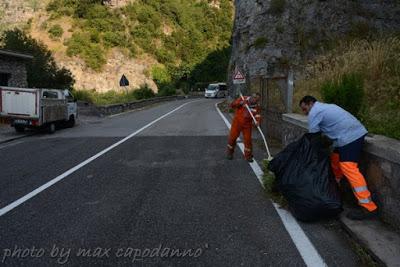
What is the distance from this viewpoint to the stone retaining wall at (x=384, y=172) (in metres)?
4.63

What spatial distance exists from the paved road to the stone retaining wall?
62 centimetres

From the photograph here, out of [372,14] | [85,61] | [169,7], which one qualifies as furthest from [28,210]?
[169,7]

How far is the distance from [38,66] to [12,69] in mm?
10269

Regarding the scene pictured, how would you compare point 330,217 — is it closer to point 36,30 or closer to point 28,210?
point 28,210

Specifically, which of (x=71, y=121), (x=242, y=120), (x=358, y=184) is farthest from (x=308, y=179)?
(x=71, y=121)

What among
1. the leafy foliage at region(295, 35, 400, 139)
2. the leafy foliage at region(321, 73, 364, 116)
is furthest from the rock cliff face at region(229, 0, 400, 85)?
the leafy foliage at region(321, 73, 364, 116)

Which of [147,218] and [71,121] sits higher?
[71,121]

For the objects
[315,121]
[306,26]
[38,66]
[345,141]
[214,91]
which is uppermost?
[306,26]

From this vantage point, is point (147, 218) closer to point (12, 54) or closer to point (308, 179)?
point (308, 179)

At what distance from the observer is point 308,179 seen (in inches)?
206

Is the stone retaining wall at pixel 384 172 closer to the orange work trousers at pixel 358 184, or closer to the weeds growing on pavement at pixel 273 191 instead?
the orange work trousers at pixel 358 184

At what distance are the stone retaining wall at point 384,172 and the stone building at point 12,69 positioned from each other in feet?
70.9

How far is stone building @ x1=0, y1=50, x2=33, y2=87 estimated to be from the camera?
23516mm

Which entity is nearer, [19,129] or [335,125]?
[335,125]
